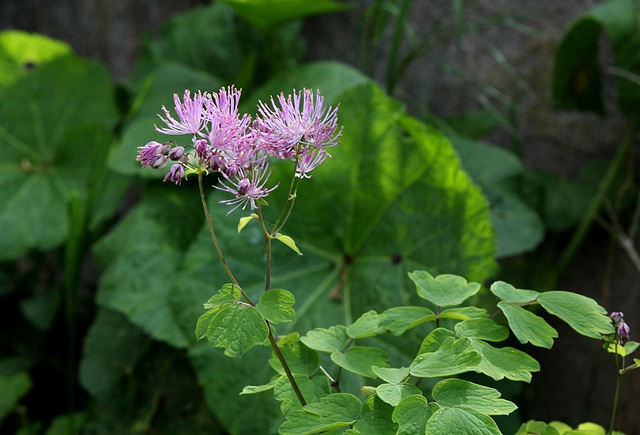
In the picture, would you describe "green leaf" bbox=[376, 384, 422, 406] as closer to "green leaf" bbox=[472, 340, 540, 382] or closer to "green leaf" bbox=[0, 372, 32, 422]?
"green leaf" bbox=[472, 340, 540, 382]

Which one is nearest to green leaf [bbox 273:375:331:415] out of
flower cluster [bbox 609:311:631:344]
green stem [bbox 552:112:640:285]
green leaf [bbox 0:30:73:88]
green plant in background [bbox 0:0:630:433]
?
green plant in background [bbox 0:0:630:433]

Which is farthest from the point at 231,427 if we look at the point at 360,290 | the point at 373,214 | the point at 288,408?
the point at 288,408

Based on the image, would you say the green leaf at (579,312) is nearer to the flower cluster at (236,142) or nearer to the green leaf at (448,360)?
the green leaf at (448,360)

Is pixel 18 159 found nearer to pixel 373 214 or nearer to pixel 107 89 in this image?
pixel 107 89

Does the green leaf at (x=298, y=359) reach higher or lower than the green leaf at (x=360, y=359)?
lower

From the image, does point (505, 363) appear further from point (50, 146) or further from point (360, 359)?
point (50, 146)

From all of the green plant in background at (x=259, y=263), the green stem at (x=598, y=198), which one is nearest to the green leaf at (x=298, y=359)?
the green plant in background at (x=259, y=263)
